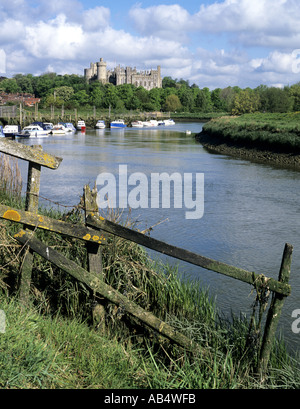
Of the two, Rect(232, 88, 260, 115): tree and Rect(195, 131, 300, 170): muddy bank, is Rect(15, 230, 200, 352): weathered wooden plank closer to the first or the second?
Rect(195, 131, 300, 170): muddy bank

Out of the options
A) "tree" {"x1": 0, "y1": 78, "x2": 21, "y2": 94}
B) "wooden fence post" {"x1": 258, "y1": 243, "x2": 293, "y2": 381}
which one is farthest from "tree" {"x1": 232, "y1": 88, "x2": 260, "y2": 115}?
"tree" {"x1": 0, "y1": 78, "x2": 21, "y2": 94}

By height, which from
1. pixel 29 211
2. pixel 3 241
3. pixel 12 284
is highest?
pixel 29 211

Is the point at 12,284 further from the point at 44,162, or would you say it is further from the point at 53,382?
the point at 53,382

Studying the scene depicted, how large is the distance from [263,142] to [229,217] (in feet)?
72.0

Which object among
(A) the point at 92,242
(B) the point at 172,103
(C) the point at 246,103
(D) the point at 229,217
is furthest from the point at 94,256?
(B) the point at 172,103

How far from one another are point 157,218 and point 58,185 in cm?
802

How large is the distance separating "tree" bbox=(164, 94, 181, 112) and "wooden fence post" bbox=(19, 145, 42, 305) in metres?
170

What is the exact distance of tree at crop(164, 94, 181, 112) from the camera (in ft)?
567

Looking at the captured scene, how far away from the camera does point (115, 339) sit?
577 centimetres

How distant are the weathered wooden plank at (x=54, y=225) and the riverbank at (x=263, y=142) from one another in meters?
26.8

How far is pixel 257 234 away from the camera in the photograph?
555 inches

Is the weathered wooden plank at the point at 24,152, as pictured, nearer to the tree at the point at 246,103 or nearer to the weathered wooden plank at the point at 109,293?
the weathered wooden plank at the point at 109,293
